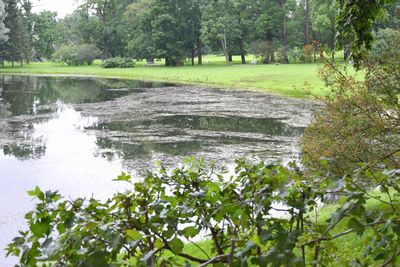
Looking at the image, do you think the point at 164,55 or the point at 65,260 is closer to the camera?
the point at 65,260

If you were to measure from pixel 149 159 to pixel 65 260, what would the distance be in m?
13.2

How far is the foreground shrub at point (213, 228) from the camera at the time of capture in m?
1.90

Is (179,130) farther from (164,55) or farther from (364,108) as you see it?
(164,55)

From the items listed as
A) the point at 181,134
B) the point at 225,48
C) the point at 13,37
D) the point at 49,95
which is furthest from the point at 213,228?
the point at 13,37

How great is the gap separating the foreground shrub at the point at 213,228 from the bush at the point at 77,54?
7260cm

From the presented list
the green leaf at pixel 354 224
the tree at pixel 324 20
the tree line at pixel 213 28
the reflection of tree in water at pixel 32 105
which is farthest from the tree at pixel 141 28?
the green leaf at pixel 354 224

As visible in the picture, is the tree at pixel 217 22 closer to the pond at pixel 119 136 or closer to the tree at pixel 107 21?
the tree at pixel 107 21

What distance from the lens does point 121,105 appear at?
28.3 meters

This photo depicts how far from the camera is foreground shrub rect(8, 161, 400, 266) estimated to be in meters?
1.90

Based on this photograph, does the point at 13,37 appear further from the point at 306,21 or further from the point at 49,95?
the point at 306,21

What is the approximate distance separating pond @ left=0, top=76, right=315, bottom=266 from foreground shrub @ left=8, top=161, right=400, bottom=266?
6444 mm

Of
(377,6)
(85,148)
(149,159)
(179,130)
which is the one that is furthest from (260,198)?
(179,130)

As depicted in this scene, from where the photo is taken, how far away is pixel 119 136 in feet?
62.7

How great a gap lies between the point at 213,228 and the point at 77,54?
239 feet
